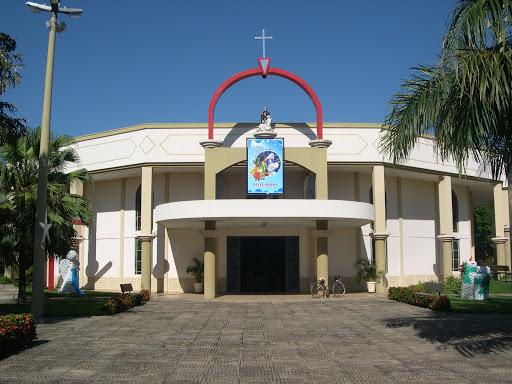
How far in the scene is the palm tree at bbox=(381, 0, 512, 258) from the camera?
888cm

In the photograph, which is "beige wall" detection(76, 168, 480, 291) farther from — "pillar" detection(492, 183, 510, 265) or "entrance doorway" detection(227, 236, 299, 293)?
"pillar" detection(492, 183, 510, 265)

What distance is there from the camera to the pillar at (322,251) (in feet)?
77.6

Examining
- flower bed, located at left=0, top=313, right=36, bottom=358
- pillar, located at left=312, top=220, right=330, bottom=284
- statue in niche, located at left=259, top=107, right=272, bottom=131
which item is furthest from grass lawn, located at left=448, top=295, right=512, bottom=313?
flower bed, located at left=0, top=313, right=36, bottom=358

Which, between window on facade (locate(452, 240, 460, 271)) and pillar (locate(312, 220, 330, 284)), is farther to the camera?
window on facade (locate(452, 240, 460, 271))

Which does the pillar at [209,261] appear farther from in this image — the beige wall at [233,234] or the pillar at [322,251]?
the pillar at [322,251]

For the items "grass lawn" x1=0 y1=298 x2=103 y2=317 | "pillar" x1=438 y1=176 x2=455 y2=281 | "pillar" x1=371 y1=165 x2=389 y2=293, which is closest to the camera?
"grass lawn" x1=0 y1=298 x2=103 y2=317

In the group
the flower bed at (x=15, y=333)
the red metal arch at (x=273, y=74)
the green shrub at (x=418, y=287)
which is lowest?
the green shrub at (x=418, y=287)

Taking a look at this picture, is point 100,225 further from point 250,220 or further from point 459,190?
point 459,190

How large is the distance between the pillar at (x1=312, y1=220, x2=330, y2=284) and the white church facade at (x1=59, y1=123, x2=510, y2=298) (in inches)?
1.8

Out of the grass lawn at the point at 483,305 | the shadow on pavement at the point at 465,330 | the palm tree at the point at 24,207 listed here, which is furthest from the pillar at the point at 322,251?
the palm tree at the point at 24,207

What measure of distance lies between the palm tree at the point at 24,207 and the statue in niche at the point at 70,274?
662cm

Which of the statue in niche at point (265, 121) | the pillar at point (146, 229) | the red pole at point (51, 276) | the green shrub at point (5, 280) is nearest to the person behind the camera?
the statue in niche at point (265, 121)

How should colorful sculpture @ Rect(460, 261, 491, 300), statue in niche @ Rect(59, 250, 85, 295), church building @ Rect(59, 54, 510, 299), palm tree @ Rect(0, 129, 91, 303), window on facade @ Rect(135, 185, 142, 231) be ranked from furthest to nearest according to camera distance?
window on facade @ Rect(135, 185, 142, 231) → statue in niche @ Rect(59, 250, 85, 295) → church building @ Rect(59, 54, 510, 299) → colorful sculpture @ Rect(460, 261, 491, 300) → palm tree @ Rect(0, 129, 91, 303)

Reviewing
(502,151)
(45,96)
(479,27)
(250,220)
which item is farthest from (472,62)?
(250,220)
